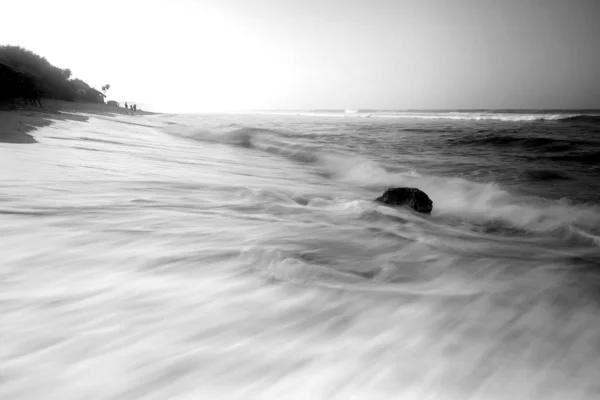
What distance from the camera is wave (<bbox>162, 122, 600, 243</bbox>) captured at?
3.93 m

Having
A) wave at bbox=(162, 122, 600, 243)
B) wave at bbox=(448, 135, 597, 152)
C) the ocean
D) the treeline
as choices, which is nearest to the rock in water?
the ocean

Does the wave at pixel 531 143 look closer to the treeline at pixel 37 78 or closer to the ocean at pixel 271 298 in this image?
the ocean at pixel 271 298

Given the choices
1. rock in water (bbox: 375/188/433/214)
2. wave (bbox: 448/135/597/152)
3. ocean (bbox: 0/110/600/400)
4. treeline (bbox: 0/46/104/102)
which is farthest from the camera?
treeline (bbox: 0/46/104/102)

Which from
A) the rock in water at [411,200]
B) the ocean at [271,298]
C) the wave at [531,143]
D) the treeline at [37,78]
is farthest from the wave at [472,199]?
the treeline at [37,78]

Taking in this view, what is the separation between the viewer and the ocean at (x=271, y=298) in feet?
3.44

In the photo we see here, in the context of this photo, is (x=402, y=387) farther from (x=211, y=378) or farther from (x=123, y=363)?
(x=123, y=363)

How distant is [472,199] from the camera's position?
4941mm

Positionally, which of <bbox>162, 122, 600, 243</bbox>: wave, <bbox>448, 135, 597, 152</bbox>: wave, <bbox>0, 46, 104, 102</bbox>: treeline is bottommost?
<bbox>162, 122, 600, 243</bbox>: wave

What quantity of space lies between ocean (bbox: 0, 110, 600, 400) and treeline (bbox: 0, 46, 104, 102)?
11.8m

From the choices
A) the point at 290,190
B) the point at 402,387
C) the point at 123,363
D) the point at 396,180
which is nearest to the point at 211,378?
the point at 123,363

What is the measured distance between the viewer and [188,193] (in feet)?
11.6

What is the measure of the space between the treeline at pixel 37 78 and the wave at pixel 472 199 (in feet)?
37.7

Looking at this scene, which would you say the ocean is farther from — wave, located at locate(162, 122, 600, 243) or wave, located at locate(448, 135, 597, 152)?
wave, located at locate(448, 135, 597, 152)

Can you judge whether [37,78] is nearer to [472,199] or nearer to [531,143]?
[472,199]
